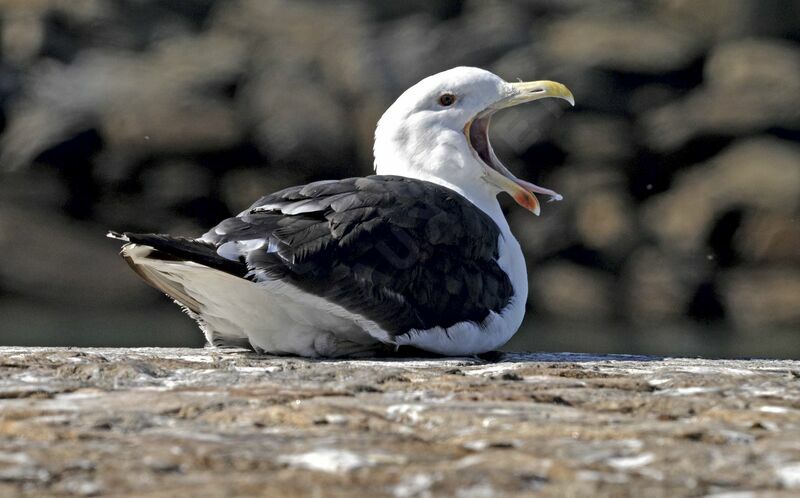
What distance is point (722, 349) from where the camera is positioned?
41.3 ft

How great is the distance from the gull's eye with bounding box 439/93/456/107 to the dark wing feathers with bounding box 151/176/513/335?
863mm

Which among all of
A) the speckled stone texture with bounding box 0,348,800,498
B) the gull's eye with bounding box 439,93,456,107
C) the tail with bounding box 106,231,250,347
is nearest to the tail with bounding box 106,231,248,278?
the tail with bounding box 106,231,250,347

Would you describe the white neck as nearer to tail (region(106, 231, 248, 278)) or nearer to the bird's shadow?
the bird's shadow

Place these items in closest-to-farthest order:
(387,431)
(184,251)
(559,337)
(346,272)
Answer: (387,431)
(184,251)
(346,272)
(559,337)

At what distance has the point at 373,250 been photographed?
4.61m

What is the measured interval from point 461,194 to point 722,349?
24.7 feet

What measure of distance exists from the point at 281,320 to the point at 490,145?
5.37 ft

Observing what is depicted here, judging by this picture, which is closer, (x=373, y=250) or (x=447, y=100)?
(x=373, y=250)

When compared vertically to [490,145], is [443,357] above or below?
below

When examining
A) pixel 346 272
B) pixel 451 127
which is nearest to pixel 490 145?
pixel 451 127

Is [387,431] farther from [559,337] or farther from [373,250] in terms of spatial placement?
[559,337]

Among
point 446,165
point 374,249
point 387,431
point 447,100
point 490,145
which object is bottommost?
point 387,431

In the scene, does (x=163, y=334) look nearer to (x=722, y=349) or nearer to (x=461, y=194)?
(x=722, y=349)

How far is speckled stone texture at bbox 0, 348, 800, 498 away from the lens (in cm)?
224
